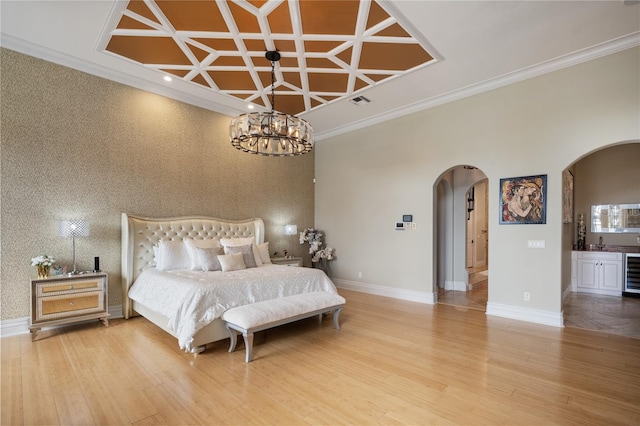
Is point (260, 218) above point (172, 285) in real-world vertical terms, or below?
above

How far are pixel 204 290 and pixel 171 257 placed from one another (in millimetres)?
1634

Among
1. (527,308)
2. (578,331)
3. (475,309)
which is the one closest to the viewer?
(578,331)

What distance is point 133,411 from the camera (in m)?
A: 2.24

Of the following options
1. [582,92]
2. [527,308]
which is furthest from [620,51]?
[527,308]

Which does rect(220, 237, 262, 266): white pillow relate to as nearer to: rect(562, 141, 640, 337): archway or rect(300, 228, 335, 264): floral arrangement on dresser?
rect(300, 228, 335, 264): floral arrangement on dresser

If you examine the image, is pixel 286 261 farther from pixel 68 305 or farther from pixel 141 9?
pixel 141 9

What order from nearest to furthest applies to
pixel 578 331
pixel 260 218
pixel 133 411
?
pixel 133 411
pixel 578 331
pixel 260 218

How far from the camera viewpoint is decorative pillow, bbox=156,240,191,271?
4551 millimetres

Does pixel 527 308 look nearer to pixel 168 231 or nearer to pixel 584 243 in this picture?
pixel 584 243

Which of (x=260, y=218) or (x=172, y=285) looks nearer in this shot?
(x=172, y=285)

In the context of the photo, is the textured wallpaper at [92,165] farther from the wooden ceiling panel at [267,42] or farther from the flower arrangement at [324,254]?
the flower arrangement at [324,254]

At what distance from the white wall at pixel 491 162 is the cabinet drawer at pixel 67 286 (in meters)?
4.56

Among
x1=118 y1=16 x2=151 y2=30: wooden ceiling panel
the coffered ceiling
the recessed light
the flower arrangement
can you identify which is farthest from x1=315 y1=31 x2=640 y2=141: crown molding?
x1=118 y1=16 x2=151 y2=30: wooden ceiling panel

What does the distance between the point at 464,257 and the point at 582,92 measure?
3569 mm
